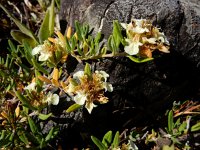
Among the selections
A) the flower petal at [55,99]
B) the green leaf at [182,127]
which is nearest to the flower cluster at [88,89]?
the flower petal at [55,99]

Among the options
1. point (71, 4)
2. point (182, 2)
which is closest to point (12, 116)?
point (71, 4)

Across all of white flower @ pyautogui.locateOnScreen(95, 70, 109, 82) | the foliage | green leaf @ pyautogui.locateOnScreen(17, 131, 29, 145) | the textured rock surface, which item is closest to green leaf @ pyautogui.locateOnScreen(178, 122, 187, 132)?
the foliage

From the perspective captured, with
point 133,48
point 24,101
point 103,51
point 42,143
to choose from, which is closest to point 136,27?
point 133,48

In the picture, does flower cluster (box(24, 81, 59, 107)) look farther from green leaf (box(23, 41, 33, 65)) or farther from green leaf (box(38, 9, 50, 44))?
green leaf (box(38, 9, 50, 44))

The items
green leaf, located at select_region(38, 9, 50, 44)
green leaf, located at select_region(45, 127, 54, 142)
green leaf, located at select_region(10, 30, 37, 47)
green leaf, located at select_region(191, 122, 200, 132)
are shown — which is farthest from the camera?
green leaf, located at select_region(10, 30, 37, 47)

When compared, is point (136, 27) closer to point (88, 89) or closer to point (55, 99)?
point (88, 89)

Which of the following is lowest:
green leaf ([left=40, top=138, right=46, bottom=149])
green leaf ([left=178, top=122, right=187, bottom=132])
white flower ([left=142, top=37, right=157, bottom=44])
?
green leaf ([left=178, top=122, right=187, bottom=132])
